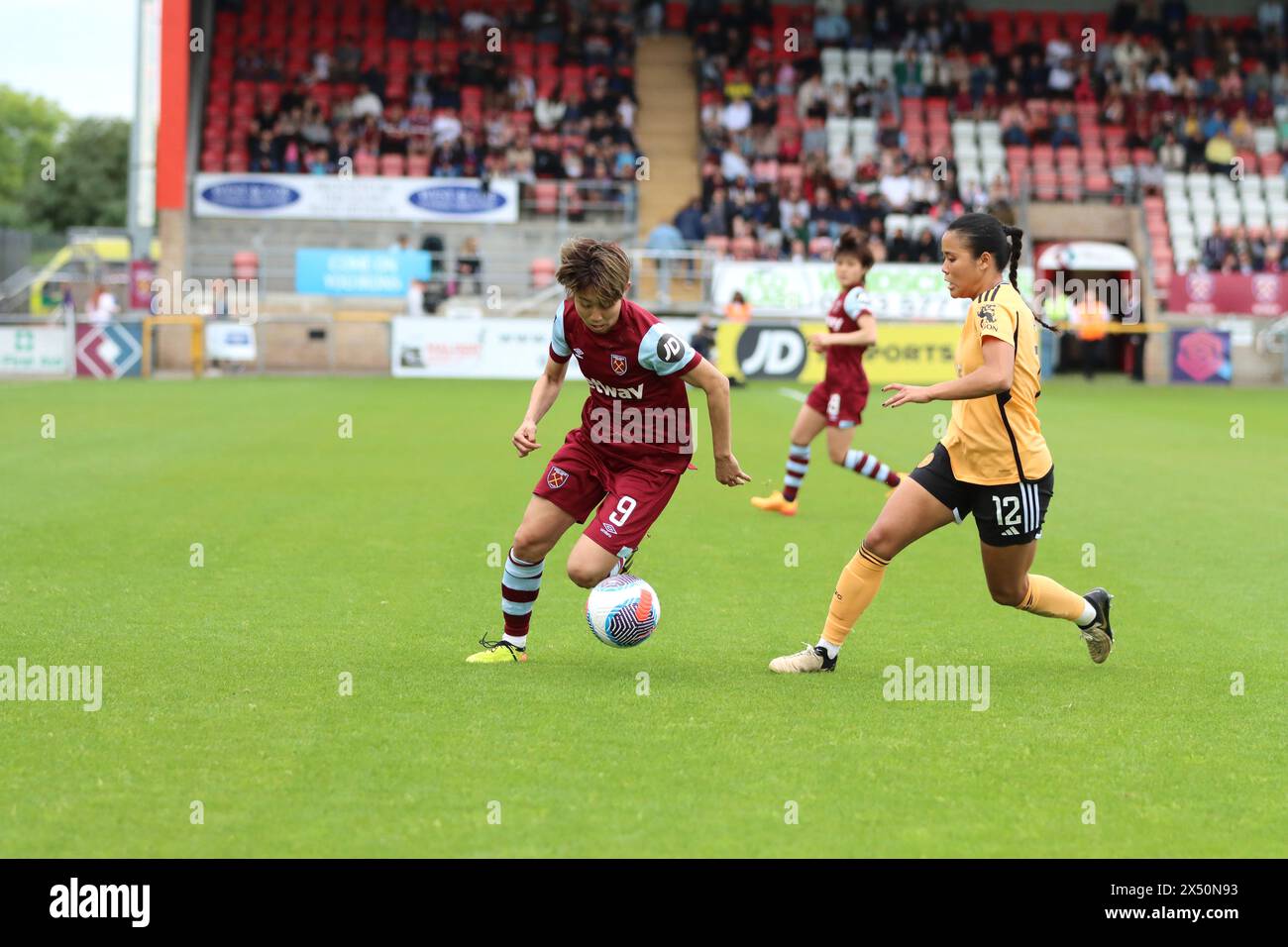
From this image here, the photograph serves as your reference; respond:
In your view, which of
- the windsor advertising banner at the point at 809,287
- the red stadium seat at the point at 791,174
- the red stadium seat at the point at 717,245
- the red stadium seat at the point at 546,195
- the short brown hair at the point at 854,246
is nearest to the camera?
the short brown hair at the point at 854,246

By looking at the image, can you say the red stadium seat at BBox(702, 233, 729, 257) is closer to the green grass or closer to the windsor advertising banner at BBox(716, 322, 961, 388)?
the windsor advertising banner at BBox(716, 322, 961, 388)

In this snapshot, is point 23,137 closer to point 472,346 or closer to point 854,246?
point 472,346

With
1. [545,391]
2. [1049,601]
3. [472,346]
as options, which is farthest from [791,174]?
[1049,601]

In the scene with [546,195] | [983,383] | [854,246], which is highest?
[546,195]

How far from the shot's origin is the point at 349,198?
3728 cm

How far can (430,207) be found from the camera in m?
37.6

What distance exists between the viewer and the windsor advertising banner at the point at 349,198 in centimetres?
3728

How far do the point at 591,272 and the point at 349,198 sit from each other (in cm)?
3206

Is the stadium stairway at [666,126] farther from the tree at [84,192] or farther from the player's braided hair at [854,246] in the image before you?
the tree at [84,192]

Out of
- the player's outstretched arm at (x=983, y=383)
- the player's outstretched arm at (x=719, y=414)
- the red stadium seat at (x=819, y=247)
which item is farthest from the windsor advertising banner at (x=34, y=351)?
the player's outstretched arm at (x=983, y=383)

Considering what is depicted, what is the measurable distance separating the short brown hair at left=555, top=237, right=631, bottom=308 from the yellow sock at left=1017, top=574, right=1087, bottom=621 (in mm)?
2322

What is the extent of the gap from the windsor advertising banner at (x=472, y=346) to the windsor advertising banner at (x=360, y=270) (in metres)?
3.51
